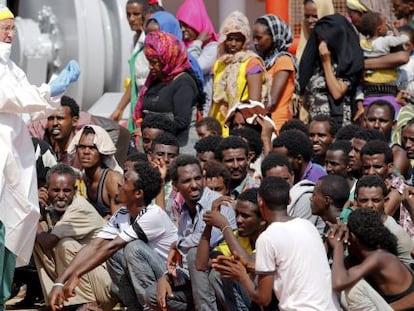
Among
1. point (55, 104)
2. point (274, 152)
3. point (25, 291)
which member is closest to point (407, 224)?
point (274, 152)

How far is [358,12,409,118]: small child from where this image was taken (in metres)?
11.0

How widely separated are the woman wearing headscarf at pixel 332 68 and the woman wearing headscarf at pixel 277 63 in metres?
0.11

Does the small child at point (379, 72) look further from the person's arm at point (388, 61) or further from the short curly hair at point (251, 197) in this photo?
the short curly hair at point (251, 197)

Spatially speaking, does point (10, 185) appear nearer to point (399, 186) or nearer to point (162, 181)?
point (162, 181)

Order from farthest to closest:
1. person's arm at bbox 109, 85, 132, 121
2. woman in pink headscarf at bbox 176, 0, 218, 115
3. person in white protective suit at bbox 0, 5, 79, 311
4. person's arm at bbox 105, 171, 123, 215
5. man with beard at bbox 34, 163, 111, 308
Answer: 1. person's arm at bbox 109, 85, 132, 121
2. woman in pink headscarf at bbox 176, 0, 218, 115
3. person's arm at bbox 105, 171, 123, 215
4. man with beard at bbox 34, 163, 111, 308
5. person in white protective suit at bbox 0, 5, 79, 311

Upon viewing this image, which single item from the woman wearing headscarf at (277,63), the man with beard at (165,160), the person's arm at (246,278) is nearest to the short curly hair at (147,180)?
the man with beard at (165,160)

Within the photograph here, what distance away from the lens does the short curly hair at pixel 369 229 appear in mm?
7781

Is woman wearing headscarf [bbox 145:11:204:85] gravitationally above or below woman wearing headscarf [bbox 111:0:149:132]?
above

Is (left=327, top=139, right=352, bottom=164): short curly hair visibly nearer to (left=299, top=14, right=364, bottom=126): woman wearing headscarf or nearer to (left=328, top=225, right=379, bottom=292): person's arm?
(left=299, top=14, right=364, bottom=126): woman wearing headscarf

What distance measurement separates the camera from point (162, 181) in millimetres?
9133

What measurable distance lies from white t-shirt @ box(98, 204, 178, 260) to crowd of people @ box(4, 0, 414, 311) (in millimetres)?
11

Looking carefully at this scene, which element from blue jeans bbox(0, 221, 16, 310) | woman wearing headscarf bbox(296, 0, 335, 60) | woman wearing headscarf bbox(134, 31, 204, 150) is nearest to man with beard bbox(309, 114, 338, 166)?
woman wearing headscarf bbox(134, 31, 204, 150)

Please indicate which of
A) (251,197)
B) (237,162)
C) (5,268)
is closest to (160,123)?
(237,162)

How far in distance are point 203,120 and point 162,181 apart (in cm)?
156
